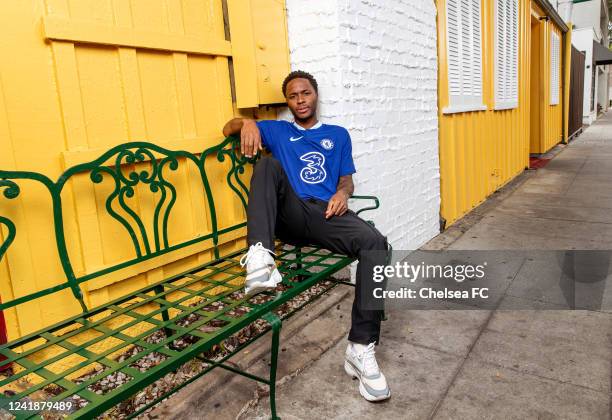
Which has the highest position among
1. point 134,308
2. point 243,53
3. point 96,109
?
point 243,53

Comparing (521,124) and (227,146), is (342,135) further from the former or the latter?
(521,124)

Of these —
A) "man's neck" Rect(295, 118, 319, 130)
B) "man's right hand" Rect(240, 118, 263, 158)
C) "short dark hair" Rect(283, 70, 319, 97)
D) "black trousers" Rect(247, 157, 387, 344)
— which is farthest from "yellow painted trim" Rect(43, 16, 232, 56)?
"black trousers" Rect(247, 157, 387, 344)

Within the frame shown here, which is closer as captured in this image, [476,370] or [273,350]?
[273,350]

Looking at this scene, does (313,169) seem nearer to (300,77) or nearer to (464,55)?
(300,77)

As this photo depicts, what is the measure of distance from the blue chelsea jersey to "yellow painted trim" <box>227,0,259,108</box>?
0.18 metres

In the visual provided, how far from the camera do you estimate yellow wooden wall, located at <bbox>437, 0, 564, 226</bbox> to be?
4758mm

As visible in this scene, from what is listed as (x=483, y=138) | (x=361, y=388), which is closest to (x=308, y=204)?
(x=361, y=388)

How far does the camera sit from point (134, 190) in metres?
2.35

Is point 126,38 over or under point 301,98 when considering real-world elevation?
over

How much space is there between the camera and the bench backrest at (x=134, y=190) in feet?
6.08

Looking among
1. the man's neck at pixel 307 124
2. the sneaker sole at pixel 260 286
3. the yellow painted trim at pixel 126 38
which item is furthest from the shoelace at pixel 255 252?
the yellow painted trim at pixel 126 38

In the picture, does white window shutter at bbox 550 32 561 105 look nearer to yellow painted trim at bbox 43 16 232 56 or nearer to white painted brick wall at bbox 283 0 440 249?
white painted brick wall at bbox 283 0 440 249

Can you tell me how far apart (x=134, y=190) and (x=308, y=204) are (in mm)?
893

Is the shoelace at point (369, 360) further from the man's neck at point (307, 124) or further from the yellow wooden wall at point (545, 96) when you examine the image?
the yellow wooden wall at point (545, 96)
